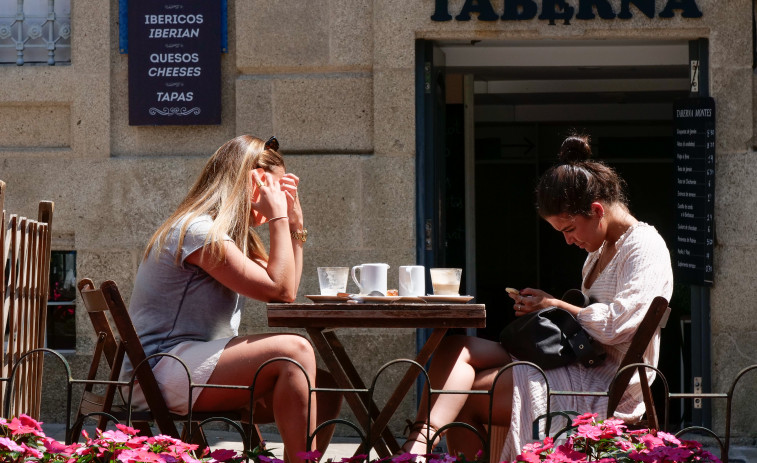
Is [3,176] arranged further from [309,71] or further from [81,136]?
[309,71]

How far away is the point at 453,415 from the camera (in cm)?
364

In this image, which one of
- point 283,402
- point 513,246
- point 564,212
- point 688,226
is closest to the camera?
point 283,402

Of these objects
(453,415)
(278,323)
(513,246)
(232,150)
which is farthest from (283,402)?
(513,246)

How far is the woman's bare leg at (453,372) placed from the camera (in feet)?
11.8

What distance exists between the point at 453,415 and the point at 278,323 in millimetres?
665

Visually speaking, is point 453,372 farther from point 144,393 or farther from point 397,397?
point 144,393

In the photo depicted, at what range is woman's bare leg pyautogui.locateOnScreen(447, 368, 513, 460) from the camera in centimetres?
375

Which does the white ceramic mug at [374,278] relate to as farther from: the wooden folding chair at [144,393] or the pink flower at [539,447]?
the pink flower at [539,447]

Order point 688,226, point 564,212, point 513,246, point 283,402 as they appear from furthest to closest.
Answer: point 513,246 → point 688,226 → point 564,212 → point 283,402

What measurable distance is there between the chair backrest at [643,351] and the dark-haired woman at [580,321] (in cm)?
13

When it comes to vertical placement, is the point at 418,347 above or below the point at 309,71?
below

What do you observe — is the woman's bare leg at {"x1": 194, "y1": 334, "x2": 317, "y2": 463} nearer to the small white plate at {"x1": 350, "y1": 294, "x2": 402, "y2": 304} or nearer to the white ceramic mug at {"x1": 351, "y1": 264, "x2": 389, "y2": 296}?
the small white plate at {"x1": 350, "y1": 294, "x2": 402, "y2": 304}

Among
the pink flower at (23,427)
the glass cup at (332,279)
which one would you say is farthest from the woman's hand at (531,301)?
the pink flower at (23,427)

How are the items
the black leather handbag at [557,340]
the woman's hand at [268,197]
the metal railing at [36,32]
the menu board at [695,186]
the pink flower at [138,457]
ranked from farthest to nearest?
the metal railing at [36,32] → the menu board at [695,186] → the woman's hand at [268,197] → the black leather handbag at [557,340] → the pink flower at [138,457]
